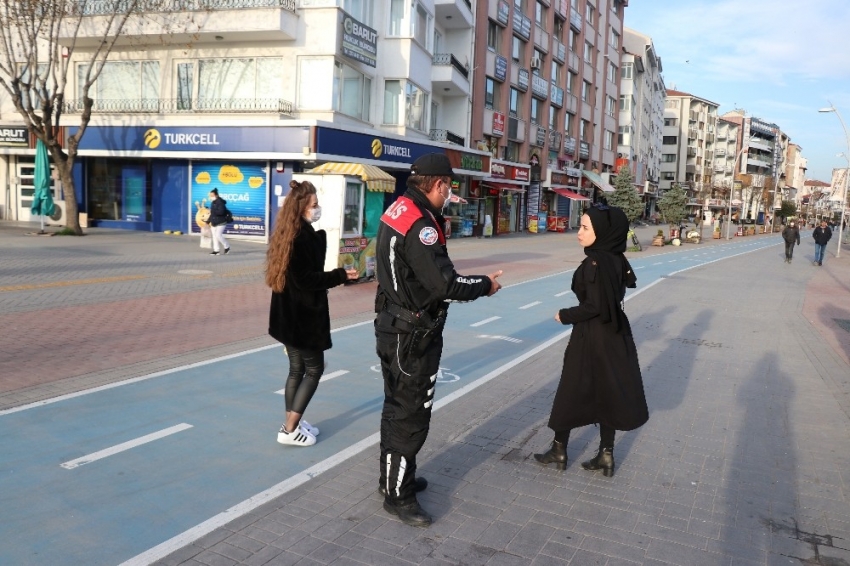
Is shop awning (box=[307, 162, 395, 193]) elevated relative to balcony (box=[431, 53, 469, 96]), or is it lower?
lower

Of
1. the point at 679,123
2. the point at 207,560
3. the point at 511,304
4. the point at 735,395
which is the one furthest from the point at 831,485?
the point at 679,123

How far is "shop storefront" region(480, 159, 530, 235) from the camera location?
127ft

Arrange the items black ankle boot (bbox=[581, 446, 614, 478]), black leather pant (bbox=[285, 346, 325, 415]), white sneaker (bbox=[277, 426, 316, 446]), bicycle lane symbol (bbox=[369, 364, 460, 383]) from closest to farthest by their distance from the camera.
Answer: black ankle boot (bbox=[581, 446, 614, 478]), black leather pant (bbox=[285, 346, 325, 415]), white sneaker (bbox=[277, 426, 316, 446]), bicycle lane symbol (bbox=[369, 364, 460, 383])

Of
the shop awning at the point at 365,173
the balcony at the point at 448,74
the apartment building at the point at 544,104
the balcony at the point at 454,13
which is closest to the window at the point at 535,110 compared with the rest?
the apartment building at the point at 544,104

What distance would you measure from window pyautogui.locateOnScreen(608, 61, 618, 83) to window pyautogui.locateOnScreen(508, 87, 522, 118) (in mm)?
22573

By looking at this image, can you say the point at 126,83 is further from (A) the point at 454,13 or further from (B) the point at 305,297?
(B) the point at 305,297

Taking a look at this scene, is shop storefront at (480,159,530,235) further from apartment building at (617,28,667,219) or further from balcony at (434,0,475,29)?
apartment building at (617,28,667,219)

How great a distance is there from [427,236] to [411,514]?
154 cm

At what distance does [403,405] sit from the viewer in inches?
153

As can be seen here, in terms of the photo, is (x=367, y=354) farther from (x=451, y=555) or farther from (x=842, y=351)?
(x=842, y=351)

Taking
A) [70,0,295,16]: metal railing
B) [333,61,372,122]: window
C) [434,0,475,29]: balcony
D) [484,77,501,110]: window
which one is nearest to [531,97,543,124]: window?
[484,77,501,110]: window

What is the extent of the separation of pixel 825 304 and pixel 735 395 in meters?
10.5

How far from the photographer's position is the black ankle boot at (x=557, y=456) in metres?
4.92

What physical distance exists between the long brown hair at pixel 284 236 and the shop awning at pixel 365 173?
9760 mm
